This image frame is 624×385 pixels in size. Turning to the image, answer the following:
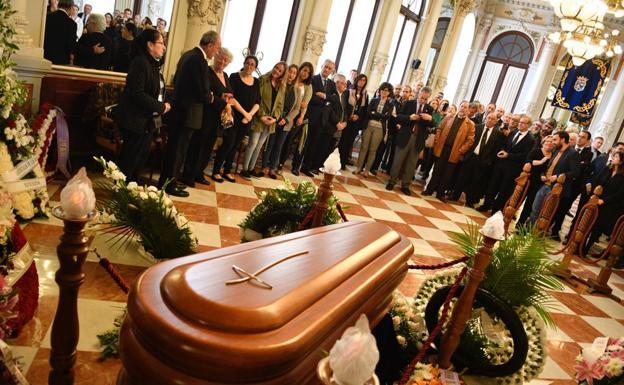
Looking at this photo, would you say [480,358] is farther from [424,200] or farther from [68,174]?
[424,200]

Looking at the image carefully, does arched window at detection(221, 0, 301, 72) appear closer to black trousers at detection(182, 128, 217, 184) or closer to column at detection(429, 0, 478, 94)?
black trousers at detection(182, 128, 217, 184)

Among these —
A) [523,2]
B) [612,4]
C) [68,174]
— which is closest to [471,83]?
[523,2]

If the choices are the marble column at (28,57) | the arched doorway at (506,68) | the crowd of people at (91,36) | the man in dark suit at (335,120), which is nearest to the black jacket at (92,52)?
the crowd of people at (91,36)

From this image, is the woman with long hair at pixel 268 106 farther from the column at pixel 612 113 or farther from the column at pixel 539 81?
the column at pixel 612 113

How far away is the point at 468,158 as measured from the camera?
289 inches

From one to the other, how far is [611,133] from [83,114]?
1476 cm

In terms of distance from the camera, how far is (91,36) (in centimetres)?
528

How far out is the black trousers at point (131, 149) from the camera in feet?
12.6

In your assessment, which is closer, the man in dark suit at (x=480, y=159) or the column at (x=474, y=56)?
the man in dark suit at (x=480, y=159)

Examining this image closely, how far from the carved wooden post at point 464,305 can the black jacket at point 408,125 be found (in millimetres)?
4773

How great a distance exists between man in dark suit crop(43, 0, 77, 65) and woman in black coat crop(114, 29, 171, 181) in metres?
1.74

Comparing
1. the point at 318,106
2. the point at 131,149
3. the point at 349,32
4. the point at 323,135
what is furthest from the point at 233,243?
the point at 349,32

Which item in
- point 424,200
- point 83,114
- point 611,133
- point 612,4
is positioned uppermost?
point 612,4

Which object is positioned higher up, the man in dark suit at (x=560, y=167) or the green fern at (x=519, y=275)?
the man in dark suit at (x=560, y=167)
